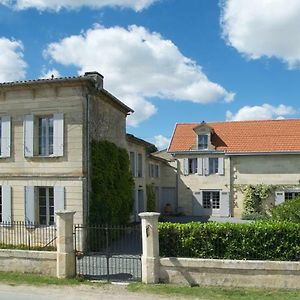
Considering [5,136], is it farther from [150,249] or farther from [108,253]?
[150,249]

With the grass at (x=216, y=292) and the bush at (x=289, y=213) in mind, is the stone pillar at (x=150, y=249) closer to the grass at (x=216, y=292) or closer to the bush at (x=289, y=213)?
the grass at (x=216, y=292)

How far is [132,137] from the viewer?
21453 mm

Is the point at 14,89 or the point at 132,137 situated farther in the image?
the point at 132,137

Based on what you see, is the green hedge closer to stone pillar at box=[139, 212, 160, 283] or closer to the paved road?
stone pillar at box=[139, 212, 160, 283]

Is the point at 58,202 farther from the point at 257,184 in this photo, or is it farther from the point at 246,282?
the point at 257,184

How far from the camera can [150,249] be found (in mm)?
10445

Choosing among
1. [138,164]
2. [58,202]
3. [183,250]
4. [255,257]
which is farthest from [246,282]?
[138,164]

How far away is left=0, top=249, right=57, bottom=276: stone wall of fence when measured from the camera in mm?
11461

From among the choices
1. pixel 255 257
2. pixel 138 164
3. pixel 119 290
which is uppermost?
pixel 138 164

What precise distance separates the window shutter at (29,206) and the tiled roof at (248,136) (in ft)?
54.6

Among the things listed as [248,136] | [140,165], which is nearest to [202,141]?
[248,136]

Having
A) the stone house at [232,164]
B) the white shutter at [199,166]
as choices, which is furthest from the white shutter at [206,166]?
the white shutter at [199,166]

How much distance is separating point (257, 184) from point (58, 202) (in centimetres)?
1791

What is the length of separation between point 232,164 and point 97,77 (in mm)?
16552
